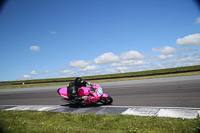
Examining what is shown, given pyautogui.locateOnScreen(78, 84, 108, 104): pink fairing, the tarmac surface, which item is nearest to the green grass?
the tarmac surface

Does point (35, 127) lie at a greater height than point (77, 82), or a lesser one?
lesser

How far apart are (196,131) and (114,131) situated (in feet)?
6.32

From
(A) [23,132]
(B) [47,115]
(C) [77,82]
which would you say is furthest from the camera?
(C) [77,82]

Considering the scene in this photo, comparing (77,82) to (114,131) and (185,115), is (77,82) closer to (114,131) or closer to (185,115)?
(114,131)

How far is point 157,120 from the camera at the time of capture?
4855 mm

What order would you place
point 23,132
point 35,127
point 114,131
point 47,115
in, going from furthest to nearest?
point 47,115
point 35,127
point 23,132
point 114,131

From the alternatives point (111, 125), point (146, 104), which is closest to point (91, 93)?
point (146, 104)

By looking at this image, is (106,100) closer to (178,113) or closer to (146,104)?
(146,104)

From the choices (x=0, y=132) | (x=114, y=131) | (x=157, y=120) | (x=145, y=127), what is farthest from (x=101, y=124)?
(x=0, y=132)

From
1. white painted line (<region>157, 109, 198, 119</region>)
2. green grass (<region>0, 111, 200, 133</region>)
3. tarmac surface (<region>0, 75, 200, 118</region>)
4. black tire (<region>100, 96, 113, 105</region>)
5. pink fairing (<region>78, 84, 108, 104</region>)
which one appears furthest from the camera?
black tire (<region>100, 96, 113, 105</region>)

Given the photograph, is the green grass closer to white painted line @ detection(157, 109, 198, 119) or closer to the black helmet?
white painted line @ detection(157, 109, 198, 119)

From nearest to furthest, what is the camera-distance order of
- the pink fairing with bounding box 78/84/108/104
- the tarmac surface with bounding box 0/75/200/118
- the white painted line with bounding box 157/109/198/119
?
the white painted line with bounding box 157/109/198/119
the tarmac surface with bounding box 0/75/200/118
the pink fairing with bounding box 78/84/108/104

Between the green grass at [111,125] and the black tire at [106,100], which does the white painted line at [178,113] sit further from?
the black tire at [106,100]

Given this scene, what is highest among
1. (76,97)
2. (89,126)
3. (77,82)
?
(77,82)
